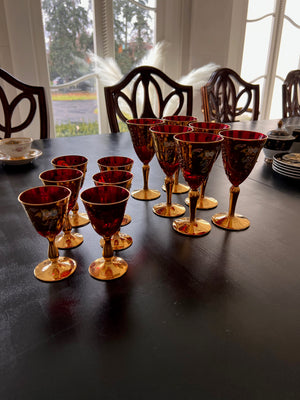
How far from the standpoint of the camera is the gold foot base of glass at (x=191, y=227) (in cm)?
45

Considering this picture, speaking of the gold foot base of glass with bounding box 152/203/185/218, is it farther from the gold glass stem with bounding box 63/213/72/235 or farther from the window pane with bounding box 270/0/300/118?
the window pane with bounding box 270/0/300/118

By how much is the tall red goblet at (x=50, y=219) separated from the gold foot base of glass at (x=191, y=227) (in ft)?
0.54

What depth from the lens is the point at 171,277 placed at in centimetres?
35

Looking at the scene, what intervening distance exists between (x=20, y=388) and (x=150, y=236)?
0.83 feet

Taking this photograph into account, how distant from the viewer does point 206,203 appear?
21.6 inches

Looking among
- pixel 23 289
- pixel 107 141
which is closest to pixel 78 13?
pixel 107 141

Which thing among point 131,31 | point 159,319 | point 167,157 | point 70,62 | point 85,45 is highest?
point 131,31

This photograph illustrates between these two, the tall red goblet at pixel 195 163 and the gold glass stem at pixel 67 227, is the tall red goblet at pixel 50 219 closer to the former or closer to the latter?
the gold glass stem at pixel 67 227

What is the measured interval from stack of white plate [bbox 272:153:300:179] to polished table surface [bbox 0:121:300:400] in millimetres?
218

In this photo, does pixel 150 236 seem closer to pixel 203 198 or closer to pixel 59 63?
pixel 203 198

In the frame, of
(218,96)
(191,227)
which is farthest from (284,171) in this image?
(218,96)

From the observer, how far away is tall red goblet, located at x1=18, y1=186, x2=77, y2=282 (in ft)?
1.05

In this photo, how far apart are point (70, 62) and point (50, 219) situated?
183 centimetres

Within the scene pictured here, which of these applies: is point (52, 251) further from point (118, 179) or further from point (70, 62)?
point (70, 62)
